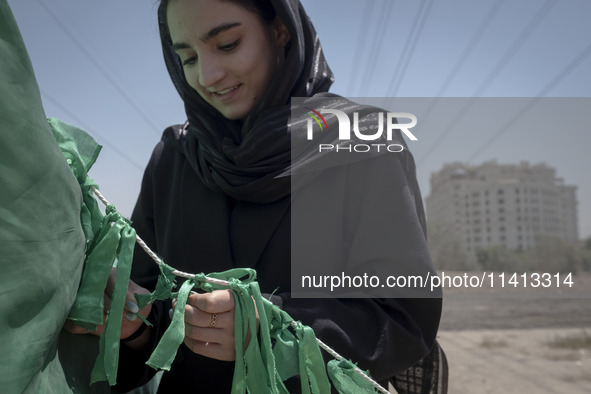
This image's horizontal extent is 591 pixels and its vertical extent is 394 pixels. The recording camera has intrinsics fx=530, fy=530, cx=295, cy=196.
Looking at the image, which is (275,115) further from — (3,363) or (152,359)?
(3,363)

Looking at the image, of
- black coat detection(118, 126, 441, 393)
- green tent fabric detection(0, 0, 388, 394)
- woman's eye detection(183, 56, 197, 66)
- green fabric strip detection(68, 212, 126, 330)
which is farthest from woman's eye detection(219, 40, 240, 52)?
green fabric strip detection(68, 212, 126, 330)

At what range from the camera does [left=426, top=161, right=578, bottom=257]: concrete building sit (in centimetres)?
4909

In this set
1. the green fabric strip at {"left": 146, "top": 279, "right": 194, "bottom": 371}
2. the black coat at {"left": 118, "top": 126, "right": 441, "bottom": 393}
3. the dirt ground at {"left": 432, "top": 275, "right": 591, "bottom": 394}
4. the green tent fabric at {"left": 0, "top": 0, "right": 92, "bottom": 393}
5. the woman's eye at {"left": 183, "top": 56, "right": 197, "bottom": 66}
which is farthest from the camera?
the dirt ground at {"left": 432, "top": 275, "right": 591, "bottom": 394}

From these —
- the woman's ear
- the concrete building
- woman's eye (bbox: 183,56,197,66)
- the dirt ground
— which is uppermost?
the concrete building

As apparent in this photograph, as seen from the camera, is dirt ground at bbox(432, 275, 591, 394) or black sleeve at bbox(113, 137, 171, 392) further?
dirt ground at bbox(432, 275, 591, 394)

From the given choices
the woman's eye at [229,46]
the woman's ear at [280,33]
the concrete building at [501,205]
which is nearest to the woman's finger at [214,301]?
the woman's eye at [229,46]

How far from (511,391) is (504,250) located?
126 feet

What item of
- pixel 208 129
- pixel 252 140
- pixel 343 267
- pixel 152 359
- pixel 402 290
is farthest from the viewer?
pixel 208 129

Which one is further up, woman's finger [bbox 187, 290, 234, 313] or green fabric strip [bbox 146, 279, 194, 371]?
woman's finger [bbox 187, 290, 234, 313]

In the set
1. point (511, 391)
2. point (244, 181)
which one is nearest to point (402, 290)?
point (244, 181)

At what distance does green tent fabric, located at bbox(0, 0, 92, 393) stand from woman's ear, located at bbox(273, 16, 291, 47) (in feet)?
2.86

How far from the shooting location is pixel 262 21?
4.90 feet

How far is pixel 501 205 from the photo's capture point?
175ft

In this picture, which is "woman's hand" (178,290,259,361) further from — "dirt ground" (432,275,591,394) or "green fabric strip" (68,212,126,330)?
"dirt ground" (432,275,591,394)
